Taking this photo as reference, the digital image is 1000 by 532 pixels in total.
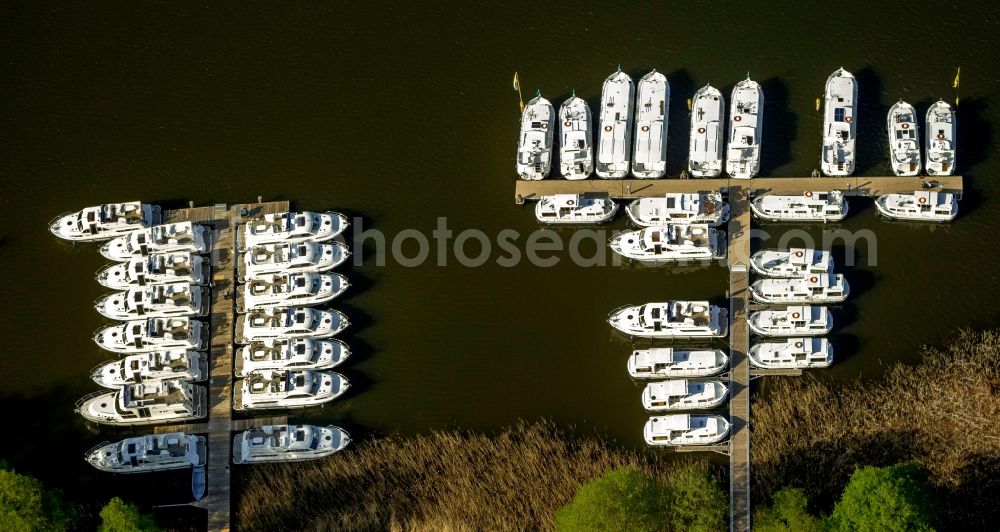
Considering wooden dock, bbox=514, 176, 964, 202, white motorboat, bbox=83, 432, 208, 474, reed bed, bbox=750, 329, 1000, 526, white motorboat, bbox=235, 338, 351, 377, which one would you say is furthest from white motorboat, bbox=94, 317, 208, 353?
reed bed, bbox=750, 329, 1000, 526

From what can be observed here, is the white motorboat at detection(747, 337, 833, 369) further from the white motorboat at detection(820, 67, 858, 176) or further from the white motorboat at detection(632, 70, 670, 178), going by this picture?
the white motorboat at detection(632, 70, 670, 178)

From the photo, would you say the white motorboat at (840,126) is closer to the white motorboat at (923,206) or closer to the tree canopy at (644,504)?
the white motorboat at (923,206)

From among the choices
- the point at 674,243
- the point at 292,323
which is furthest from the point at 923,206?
the point at 292,323

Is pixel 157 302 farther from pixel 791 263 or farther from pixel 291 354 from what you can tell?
pixel 791 263

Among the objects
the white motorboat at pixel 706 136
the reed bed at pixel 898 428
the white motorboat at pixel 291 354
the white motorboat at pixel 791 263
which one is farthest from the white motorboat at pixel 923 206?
the white motorboat at pixel 291 354

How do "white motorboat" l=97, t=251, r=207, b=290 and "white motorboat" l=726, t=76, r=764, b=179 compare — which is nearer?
"white motorboat" l=726, t=76, r=764, b=179

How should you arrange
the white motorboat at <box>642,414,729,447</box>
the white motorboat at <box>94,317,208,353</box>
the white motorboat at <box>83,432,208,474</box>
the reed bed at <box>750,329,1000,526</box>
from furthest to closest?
the white motorboat at <box>94,317,208,353</box> < the white motorboat at <box>83,432,208,474</box> < the white motorboat at <box>642,414,729,447</box> < the reed bed at <box>750,329,1000,526</box>
